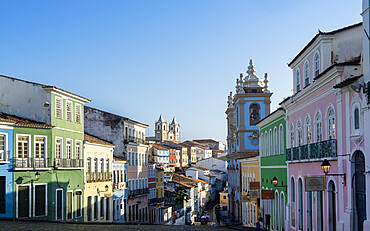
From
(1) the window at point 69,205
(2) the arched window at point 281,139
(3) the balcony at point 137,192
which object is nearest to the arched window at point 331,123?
(2) the arched window at point 281,139

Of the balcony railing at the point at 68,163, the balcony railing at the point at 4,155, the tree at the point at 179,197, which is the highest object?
the balcony railing at the point at 4,155

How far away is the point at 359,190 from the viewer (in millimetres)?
16312

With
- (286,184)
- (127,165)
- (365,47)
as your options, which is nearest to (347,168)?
(365,47)

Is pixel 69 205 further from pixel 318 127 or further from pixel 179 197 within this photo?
pixel 179 197

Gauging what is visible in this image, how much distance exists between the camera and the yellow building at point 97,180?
117 ft

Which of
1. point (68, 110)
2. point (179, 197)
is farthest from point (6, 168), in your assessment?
point (179, 197)

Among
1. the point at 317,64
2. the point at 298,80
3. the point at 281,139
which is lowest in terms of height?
the point at 281,139

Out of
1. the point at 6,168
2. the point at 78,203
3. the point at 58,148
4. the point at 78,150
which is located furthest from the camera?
Answer: the point at 78,150

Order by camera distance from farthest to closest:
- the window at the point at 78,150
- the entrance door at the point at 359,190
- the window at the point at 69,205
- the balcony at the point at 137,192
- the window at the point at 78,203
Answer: the balcony at the point at 137,192, the window at the point at 78,150, the window at the point at 78,203, the window at the point at 69,205, the entrance door at the point at 359,190

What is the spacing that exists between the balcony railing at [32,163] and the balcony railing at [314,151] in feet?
43.0

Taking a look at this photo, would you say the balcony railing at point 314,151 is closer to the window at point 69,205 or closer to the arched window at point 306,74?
the arched window at point 306,74

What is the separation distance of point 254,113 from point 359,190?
3947cm

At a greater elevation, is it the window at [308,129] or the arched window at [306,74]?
the arched window at [306,74]

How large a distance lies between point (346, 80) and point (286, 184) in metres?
11.7
